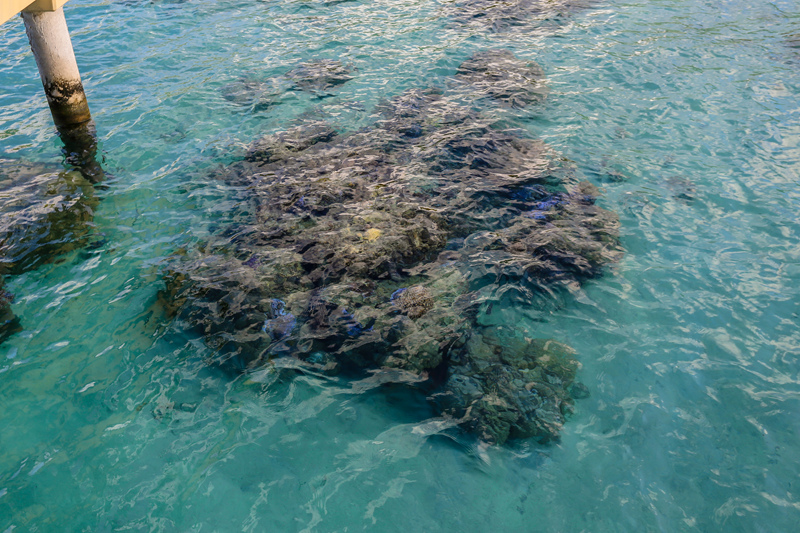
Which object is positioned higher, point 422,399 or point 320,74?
point 320,74

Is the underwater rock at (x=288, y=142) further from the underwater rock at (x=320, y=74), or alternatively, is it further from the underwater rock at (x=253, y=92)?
the underwater rock at (x=320, y=74)

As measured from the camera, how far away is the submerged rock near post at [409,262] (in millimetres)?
5570

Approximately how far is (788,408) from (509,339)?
9.64 feet

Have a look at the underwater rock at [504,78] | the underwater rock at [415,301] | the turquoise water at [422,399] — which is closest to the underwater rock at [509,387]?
the turquoise water at [422,399]

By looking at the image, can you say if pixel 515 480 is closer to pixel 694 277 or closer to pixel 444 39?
pixel 694 277

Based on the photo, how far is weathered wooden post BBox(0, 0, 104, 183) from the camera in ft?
26.3

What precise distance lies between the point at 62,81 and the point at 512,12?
42.7 feet

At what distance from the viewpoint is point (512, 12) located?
15.9 metres

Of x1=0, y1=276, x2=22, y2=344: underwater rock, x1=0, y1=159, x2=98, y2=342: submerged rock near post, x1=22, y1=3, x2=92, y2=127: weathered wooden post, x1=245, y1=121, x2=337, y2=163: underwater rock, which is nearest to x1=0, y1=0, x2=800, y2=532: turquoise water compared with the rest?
x1=0, y1=276, x2=22, y2=344: underwater rock

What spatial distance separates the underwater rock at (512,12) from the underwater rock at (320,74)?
16.4ft

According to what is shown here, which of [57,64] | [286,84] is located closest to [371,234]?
[57,64]

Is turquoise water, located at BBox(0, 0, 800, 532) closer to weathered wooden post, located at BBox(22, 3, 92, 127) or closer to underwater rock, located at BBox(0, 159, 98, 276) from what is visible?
underwater rock, located at BBox(0, 159, 98, 276)

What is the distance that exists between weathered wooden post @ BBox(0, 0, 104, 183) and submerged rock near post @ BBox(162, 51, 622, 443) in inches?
110

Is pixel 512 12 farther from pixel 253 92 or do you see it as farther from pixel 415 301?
pixel 415 301
